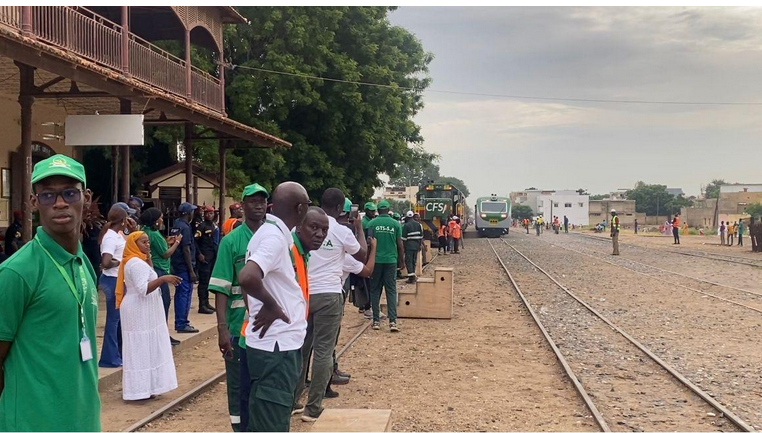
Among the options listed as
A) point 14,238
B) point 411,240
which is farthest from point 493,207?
point 14,238

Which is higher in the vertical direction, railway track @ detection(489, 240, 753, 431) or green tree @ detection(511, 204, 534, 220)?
green tree @ detection(511, 204, 534, 220)

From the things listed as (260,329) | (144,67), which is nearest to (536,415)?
(260,329)

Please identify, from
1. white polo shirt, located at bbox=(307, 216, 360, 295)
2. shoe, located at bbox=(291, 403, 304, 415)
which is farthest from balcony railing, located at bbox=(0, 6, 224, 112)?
shoe, located at bbox=(291, 403, 304, 415)

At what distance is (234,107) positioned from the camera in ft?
82.8

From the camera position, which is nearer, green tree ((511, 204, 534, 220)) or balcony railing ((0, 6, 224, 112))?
balcony railing ((0, 6, 224, 112))

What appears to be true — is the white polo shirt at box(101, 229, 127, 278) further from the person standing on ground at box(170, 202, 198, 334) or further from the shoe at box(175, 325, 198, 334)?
the shoe at box(175, 325, 198, 334)

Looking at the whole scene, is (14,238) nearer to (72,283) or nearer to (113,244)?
(113,244)

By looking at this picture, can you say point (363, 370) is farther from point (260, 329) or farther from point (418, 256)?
point (418, 256)

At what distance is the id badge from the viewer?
2.71 meters

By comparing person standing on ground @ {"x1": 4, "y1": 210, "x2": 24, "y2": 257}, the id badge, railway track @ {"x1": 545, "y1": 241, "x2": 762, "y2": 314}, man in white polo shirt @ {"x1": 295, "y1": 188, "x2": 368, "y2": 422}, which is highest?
person standing on ground @ {"x1": 4, "y1": 210, "x2": 24, "y2": 257}

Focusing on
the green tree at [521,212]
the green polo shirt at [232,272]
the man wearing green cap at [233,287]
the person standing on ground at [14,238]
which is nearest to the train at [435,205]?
the person standing on ground at [14,238]

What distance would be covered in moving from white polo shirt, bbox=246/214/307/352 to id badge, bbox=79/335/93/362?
1159 mm

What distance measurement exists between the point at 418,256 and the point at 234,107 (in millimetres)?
10203

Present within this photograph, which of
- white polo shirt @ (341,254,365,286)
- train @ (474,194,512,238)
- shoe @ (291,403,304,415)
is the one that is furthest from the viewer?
train @ (474,194,512,238)
